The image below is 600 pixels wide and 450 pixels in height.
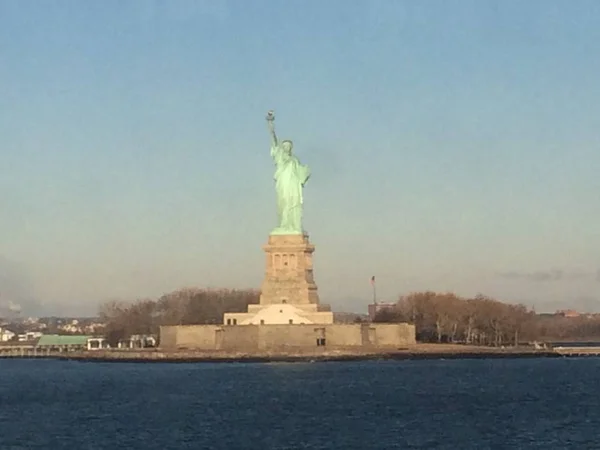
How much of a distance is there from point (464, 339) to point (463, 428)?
47.7 metres

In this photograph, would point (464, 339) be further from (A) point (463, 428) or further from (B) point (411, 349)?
(A) point (463, 428)

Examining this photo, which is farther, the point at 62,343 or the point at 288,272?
the point at 62,343

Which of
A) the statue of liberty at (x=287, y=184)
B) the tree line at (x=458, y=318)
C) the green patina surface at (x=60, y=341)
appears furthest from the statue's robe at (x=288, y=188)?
the green patina surface at (x=60, y=341)

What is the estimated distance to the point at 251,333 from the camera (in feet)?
192

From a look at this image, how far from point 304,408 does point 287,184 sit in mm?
27948

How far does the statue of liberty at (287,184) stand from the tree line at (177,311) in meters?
16.4

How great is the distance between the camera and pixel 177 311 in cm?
7994

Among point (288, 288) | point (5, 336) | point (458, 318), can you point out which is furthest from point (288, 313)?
point (5, 336)

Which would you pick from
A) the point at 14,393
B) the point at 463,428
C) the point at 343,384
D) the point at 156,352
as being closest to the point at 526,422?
the point at 463,428

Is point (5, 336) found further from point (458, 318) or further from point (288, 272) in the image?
point (288, 272)

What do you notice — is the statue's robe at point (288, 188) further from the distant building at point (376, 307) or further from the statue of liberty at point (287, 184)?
the distant building at point (376, 307)

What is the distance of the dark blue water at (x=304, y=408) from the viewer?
26.5 meters

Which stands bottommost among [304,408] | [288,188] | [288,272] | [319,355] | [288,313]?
[304,408]

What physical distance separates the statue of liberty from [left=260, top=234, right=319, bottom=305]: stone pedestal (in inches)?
32.2
